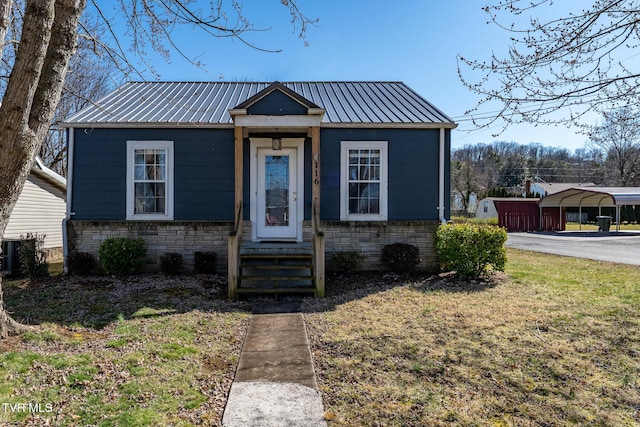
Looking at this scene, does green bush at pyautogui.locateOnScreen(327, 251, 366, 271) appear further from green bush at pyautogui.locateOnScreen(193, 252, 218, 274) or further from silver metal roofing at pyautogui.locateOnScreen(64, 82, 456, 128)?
silver metal roofing at pyautogui.locateOnScreen(64, 82, 456, 128)

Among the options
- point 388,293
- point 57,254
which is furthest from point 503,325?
point 57,254

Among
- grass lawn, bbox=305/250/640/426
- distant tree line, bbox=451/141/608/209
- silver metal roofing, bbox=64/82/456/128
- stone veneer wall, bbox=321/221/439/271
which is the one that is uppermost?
distant tree line, bbox=451/141/608/209

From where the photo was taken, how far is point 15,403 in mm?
2961

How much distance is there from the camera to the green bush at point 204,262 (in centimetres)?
873

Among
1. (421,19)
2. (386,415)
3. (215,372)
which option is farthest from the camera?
(421,19)

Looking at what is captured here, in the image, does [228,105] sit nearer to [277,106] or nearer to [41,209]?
[277,106]

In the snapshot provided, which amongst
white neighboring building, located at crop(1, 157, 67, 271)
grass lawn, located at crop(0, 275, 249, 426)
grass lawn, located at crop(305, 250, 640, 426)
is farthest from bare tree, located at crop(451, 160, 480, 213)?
grass lawn, located at crop(0, 275, 249, 426)

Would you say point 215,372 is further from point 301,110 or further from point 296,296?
point 301,110

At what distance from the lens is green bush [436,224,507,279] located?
7824 mm

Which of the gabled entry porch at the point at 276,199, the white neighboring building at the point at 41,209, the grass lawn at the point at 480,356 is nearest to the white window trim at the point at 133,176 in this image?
the gabled entry porch at the point at 276,199

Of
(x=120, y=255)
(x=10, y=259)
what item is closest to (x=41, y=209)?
(x=10, y=259)

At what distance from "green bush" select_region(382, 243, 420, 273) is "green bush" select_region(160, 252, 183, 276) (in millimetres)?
4719

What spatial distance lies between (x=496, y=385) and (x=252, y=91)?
1038 cm

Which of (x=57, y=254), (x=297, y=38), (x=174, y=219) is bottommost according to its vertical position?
(x=57, y=254)
